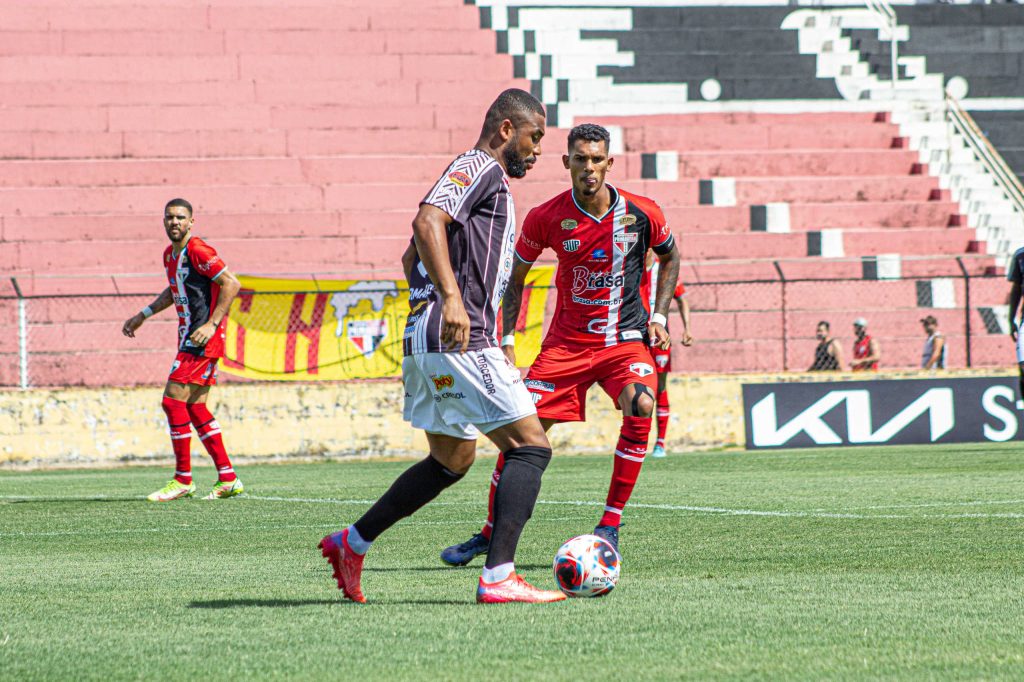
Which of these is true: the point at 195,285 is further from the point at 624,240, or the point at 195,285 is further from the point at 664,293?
the point at 664,293

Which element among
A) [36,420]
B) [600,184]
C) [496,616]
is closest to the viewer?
[496,616]

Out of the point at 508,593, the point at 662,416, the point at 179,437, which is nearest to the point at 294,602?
the point at 508,593

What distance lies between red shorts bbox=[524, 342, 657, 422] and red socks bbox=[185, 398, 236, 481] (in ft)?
14.0

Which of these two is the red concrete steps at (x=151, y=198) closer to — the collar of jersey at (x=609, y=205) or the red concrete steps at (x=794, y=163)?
the red concrete steps at (x=794, y=163)

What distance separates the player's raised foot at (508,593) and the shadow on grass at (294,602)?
127 millimetres

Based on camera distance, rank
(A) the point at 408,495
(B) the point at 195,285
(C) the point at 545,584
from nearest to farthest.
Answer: (A) the point at 408,495, (C) the point at 545,584, (B) the point at 195,285

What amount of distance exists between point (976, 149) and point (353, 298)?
11703mm

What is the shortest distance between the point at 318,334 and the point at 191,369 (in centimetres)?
661

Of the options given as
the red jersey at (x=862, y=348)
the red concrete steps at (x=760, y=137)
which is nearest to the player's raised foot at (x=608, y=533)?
the red jersey at (x=862, y=348)

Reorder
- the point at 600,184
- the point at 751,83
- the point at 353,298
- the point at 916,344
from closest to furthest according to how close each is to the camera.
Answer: the point at 600,184 → the point at 353,298 → the point at 916,344 → the point at 751,83

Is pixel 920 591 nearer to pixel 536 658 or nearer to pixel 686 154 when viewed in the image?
pixel 536 658

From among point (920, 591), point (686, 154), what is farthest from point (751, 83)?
point (920, 591)

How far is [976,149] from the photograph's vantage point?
2414cm

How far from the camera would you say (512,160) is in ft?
18.6
